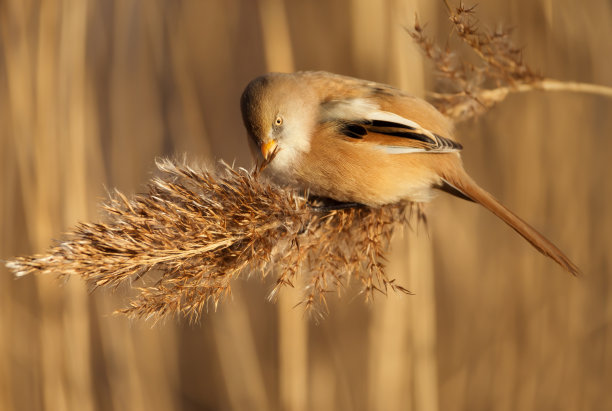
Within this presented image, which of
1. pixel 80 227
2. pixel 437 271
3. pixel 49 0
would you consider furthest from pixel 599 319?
pixel 49 0

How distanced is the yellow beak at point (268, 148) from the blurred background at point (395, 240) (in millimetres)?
245

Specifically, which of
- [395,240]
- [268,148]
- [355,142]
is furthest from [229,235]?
[395,240]

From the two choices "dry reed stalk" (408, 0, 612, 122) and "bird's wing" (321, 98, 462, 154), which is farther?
"bird's wing" (321, 98, 462, 154)

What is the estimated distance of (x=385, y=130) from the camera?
1.79 m

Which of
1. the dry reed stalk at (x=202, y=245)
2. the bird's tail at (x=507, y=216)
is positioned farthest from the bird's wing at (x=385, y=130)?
the dry reed stalk at (x=202, y=245)

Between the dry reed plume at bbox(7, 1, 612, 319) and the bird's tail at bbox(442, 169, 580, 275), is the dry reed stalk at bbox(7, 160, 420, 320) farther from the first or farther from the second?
the bird's tail at bbox(442, 169, 580, 275)

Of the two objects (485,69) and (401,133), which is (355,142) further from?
(485,69)

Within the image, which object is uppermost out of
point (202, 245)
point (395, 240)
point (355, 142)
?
point (355, 142)

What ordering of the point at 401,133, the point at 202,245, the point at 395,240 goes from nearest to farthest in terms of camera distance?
1. the point at 202,245
2. the point at 401,133
3. the point at 395,240

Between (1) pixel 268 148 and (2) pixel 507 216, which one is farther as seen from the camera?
(1) pixel 268 148

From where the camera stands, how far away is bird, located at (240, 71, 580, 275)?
177 cm

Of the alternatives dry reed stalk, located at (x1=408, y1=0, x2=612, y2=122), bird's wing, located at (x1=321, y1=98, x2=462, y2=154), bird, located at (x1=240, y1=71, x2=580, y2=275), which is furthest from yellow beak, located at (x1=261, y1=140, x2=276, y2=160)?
dry reed stalk, located at (x1=408, y1=0, x2=612, y2=122)

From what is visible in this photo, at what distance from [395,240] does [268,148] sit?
23.6 inches

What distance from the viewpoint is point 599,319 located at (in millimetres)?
2326
